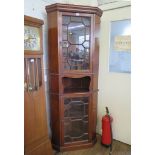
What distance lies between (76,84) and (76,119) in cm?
49

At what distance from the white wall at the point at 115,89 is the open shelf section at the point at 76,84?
0.30 metres

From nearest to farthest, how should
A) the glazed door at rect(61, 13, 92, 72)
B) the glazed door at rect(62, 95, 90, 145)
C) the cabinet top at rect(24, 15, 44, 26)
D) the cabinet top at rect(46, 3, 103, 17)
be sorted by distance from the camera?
the cabinet top at rect(24, 15, 44, 26) → the cabinet top at rect(46, 3, 103, 17) → the glazed door at rect(61, 13, 92, 72) → the glazed door at rect(62, 95, 90, 145)

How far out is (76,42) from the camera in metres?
1.96

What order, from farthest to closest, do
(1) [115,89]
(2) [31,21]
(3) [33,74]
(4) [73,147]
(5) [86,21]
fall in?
(1) [115,89] → (4) [73,147] → (5) [86,21] → (3) [33,74] → (2) [31,21]

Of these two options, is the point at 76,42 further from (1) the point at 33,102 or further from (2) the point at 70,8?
(1) the point at 33,102

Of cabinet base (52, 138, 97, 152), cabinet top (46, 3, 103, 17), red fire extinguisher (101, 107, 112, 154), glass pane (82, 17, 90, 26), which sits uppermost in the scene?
cabinet top (46, 3, 103, 17)

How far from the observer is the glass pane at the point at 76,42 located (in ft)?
6.23

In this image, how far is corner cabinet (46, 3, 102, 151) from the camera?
187 centimetres

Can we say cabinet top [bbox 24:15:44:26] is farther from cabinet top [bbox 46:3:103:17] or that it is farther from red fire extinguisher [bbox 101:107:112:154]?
red fire extinguisher [bbox 101:107:112:154]

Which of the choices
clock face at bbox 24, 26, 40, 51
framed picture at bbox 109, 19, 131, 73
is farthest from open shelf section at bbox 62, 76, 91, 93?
clock face at bbox 24, 26, 40, 51

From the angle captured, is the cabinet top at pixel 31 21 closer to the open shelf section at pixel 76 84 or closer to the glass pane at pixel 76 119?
the open shelf section at pixel 76 84

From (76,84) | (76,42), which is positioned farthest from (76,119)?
(76,42)

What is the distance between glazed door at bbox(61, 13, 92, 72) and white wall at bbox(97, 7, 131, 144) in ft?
1.34
